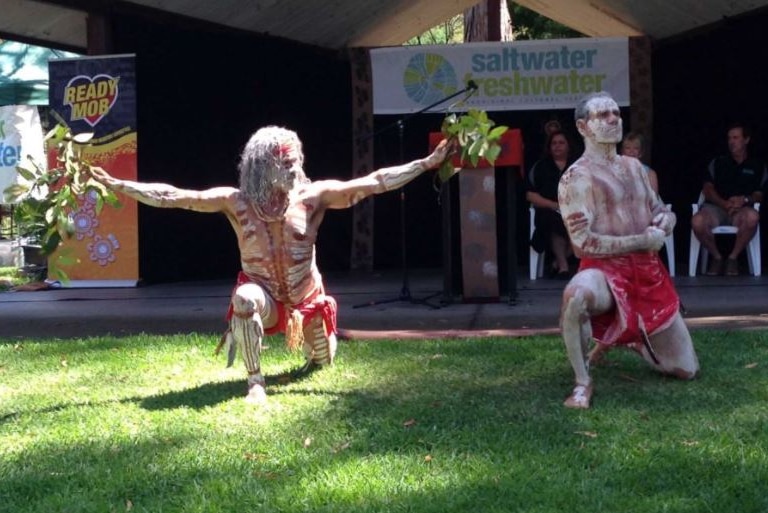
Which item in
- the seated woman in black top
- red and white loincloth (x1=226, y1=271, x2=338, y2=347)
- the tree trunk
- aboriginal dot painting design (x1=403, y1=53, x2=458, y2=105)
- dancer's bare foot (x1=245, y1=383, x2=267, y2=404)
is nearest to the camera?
dancer's bare foot (x1=245, y1=383, x2=267, y2=404)

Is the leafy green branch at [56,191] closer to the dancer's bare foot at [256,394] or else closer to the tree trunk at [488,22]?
the dancer's bare foot at [256,394]

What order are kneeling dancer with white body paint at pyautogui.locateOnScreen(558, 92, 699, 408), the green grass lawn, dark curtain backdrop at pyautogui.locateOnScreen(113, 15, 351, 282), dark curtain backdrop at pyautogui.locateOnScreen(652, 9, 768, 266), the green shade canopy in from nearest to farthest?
the green grass lawn, kneeling dancer with white body paint at pyautogui.locateOnScreen(558, 92, 699, 408), dark curtain backdrop at pyautogui.locateOnScreen(113, 15, 351, 282), dark curtain backdrop at pyautogui.locateOnScreen(652, 9, 768, 266), the green shade canopy

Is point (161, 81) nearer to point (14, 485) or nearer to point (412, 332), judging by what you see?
point (412, 332)

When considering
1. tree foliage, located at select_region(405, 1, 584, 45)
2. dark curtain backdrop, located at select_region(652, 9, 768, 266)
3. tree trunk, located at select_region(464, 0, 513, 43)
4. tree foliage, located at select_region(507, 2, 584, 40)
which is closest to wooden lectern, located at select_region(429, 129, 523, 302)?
dark curtain backdrop, located at select_region(652, 9, 768, 266)

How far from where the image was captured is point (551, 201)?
9.96 m

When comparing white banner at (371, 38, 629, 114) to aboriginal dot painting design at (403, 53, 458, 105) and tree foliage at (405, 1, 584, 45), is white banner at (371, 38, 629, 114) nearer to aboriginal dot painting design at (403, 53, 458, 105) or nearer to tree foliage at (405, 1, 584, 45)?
aboriginal dot painting design at (403, 53, 458, 105)

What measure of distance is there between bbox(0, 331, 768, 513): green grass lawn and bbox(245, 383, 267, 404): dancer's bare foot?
57 millimetres

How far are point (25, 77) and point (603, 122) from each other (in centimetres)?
988

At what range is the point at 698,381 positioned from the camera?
5395 mm

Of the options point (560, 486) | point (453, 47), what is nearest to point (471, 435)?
point (560, 486)

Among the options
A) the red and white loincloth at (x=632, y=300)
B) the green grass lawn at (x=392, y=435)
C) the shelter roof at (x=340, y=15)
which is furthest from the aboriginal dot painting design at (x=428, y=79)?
the red and white loincloth at (x=632, y=300)

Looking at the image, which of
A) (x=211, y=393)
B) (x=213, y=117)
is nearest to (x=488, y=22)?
(x=213, y=117)

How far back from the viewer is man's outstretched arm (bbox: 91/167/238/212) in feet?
17.4

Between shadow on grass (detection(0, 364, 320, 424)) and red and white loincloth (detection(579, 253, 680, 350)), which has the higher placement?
red and white loincloth (detection(579, 253, 680, 350))
